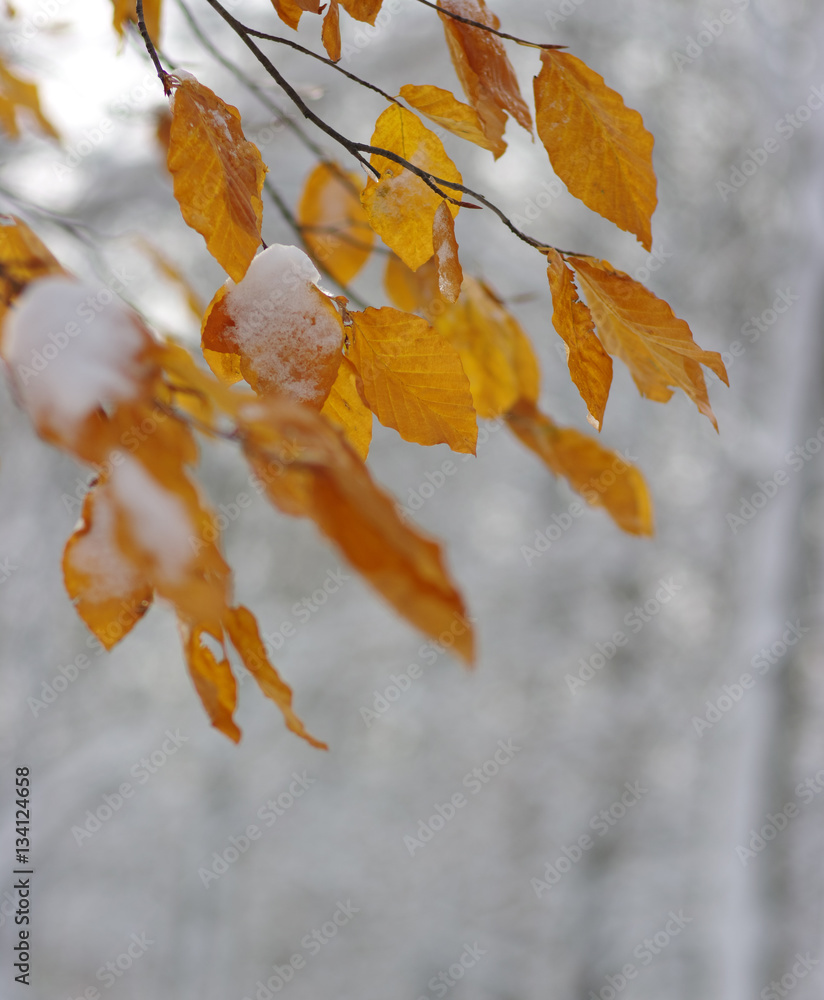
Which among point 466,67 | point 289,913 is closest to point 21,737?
point 289,913

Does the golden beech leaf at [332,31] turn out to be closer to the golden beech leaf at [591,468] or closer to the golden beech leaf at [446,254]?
the golden beech leaf at [446,254]

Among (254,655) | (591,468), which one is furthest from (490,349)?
(254,655)

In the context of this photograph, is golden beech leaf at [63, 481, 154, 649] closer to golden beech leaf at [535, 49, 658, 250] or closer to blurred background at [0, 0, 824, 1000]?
golden beech leaf at [535, 49, 658, 250]

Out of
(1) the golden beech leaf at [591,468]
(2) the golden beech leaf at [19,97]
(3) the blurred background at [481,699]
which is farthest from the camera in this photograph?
(3) the blurred background at [481,699]

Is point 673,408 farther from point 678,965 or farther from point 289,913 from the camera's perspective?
point 289,913

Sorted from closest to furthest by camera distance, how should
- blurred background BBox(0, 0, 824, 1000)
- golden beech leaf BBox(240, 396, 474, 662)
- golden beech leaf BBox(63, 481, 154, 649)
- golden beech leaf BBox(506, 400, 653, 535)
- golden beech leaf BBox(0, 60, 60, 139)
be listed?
golden beech leaf BBox(240, 396, 474, 662) → golden beech leaf BBox(63, 481, 154, 649) → golden beech leaf BBox(506, 400, 653, 535) → golden beech leaf BBox(0, 60, 60, 139) → blurred background BBox(0, 0, 824, 1000)

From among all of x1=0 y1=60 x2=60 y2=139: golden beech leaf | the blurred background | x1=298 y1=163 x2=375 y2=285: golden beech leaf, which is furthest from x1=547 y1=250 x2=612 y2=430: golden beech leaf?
the blurred background

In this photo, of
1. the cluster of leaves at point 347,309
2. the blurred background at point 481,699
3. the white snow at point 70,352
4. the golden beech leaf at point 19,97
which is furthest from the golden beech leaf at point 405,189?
the blurred background at point 481,699
